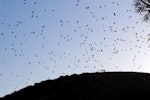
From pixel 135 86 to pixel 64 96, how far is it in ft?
13.0

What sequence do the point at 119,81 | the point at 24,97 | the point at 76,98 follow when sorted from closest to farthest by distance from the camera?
the point at 76,98 → the point at 119,81 → the point at 24,97

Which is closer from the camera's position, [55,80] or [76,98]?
[76,98]

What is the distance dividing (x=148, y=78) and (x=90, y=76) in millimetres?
3640

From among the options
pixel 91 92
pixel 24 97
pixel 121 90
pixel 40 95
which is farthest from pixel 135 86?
pixel 24 97

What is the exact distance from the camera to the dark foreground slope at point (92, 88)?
1871cm

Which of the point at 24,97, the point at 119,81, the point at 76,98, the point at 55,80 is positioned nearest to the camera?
the point at 76,98

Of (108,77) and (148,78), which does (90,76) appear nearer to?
(108,77)

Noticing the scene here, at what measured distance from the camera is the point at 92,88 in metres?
20.2

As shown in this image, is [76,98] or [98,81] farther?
[98,81]

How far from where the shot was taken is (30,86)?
25.7 metres

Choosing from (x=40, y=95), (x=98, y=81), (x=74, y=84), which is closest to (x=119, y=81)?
(x=98, y=81)

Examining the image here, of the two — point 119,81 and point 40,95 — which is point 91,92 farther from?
point 40,95

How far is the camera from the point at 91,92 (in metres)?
19.5

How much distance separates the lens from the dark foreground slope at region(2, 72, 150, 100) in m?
18.7
